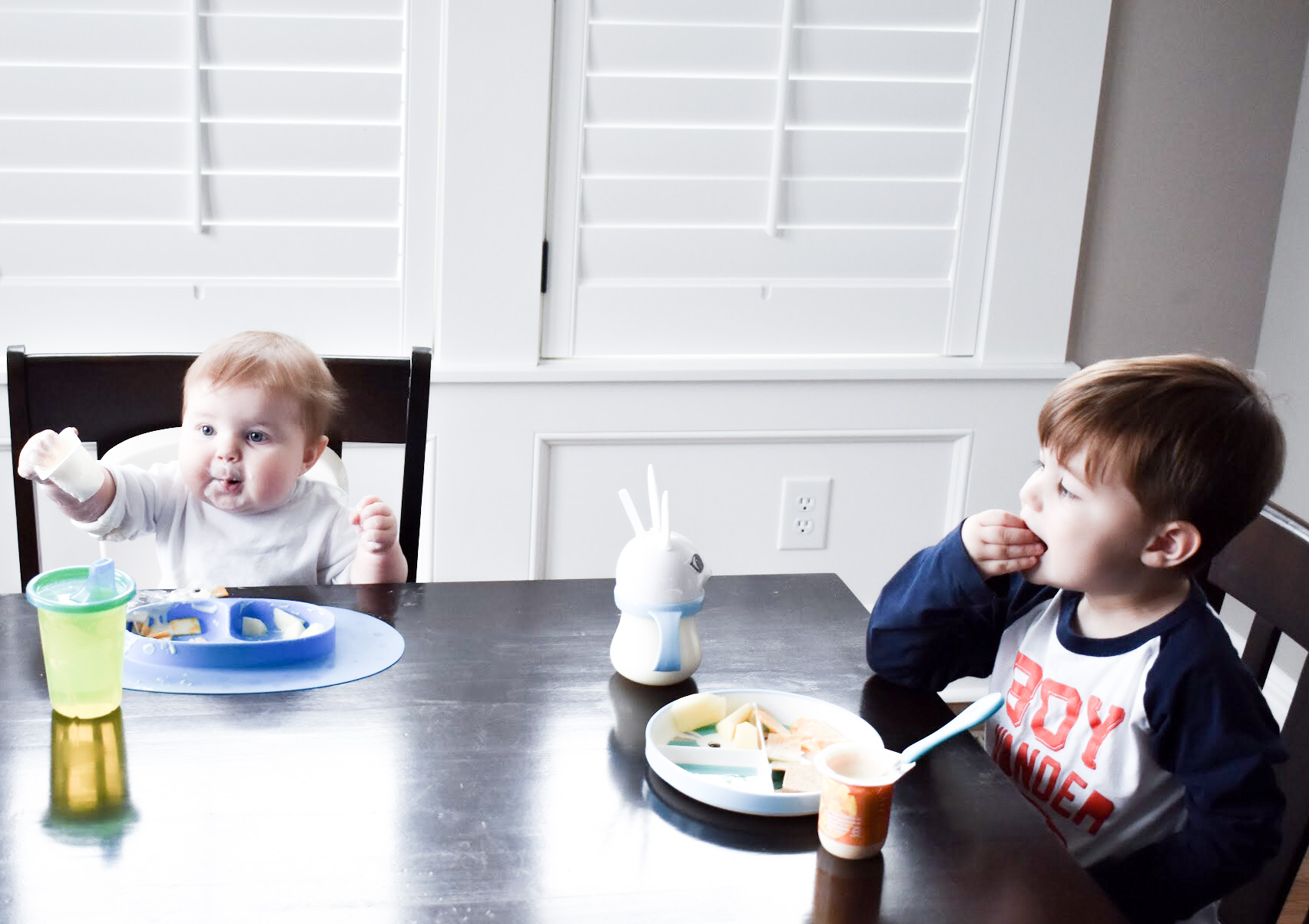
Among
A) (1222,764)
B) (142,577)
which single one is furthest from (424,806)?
(142,577)

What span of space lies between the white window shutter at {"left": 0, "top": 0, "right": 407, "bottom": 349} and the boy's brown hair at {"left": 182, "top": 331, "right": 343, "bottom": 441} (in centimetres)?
63

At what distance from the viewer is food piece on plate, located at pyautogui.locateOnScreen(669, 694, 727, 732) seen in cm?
102

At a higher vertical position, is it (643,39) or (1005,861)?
(643,39)

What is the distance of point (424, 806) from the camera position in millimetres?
894

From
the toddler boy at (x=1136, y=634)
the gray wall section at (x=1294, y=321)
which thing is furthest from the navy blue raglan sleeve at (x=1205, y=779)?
the gray wall section at (x=1294, y=321)

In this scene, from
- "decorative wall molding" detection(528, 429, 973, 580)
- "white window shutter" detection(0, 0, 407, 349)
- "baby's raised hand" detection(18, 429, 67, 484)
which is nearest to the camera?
"baby's raised hand" detection(18, 429, 67, 484)

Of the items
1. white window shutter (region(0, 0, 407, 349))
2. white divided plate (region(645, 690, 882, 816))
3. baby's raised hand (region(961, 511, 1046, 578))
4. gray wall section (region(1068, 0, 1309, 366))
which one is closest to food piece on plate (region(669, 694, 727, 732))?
white divided plate (region(645, 690, 882, 816))

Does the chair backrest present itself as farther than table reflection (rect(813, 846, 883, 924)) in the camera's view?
Yes

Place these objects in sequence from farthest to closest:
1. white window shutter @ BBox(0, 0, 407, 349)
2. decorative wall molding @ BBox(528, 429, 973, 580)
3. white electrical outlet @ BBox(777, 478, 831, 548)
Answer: white electrical outlet @ BBox(777, 478, 831, 548), decorative wall molding @ BBox(528, 429, 973, 580), white window shutter @ BBox(0, 0, 407, 349)

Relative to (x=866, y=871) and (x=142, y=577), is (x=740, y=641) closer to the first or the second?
(x=866, y=871)

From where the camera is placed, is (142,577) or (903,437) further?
(903,437)

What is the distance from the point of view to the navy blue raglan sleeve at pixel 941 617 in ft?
3.71

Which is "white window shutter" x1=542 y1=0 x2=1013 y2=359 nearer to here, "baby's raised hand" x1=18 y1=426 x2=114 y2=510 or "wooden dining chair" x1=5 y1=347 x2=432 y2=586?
"wooden dining chair" x1=5 y1=347 x2=432 y2=586

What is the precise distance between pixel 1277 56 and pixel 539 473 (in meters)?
1.46
